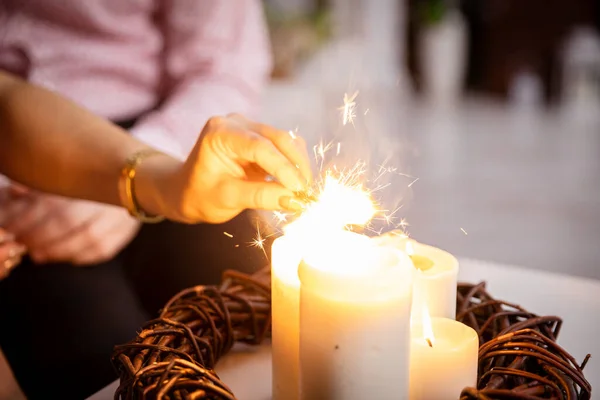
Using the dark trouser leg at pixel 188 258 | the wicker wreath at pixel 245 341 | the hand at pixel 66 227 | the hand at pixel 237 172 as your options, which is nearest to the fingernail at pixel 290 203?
the hand at pixel 237 172

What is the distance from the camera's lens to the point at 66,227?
0.92 m

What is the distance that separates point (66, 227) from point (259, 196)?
0.44 m

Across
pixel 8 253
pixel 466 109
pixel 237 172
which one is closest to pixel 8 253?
pixel 8 253

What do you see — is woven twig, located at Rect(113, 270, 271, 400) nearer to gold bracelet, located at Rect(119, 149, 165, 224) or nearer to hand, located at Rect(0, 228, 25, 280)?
gold bracelet, located at Rect(119, 149, 165, 224)

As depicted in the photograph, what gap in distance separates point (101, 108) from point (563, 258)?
1.88m

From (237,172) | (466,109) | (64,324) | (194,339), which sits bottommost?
(466,109)

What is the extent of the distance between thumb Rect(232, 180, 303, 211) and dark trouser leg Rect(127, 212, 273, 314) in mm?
202

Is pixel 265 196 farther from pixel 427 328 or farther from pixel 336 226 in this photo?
pixel 427 328

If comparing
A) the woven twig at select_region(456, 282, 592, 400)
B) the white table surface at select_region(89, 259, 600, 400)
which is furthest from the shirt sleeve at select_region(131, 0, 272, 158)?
the woven twig at select_region(456, 282, 592, 400)

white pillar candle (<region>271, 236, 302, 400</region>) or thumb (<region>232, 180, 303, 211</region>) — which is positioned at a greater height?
thumb (<region>232, 180, 303, 211</region>)

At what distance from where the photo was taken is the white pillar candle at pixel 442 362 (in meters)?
0.47

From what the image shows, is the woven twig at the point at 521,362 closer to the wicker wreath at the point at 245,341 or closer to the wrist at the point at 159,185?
the wicker wreath at the point at 245,341

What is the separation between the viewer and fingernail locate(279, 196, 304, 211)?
1.91ft

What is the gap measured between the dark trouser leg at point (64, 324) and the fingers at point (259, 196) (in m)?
0.28
